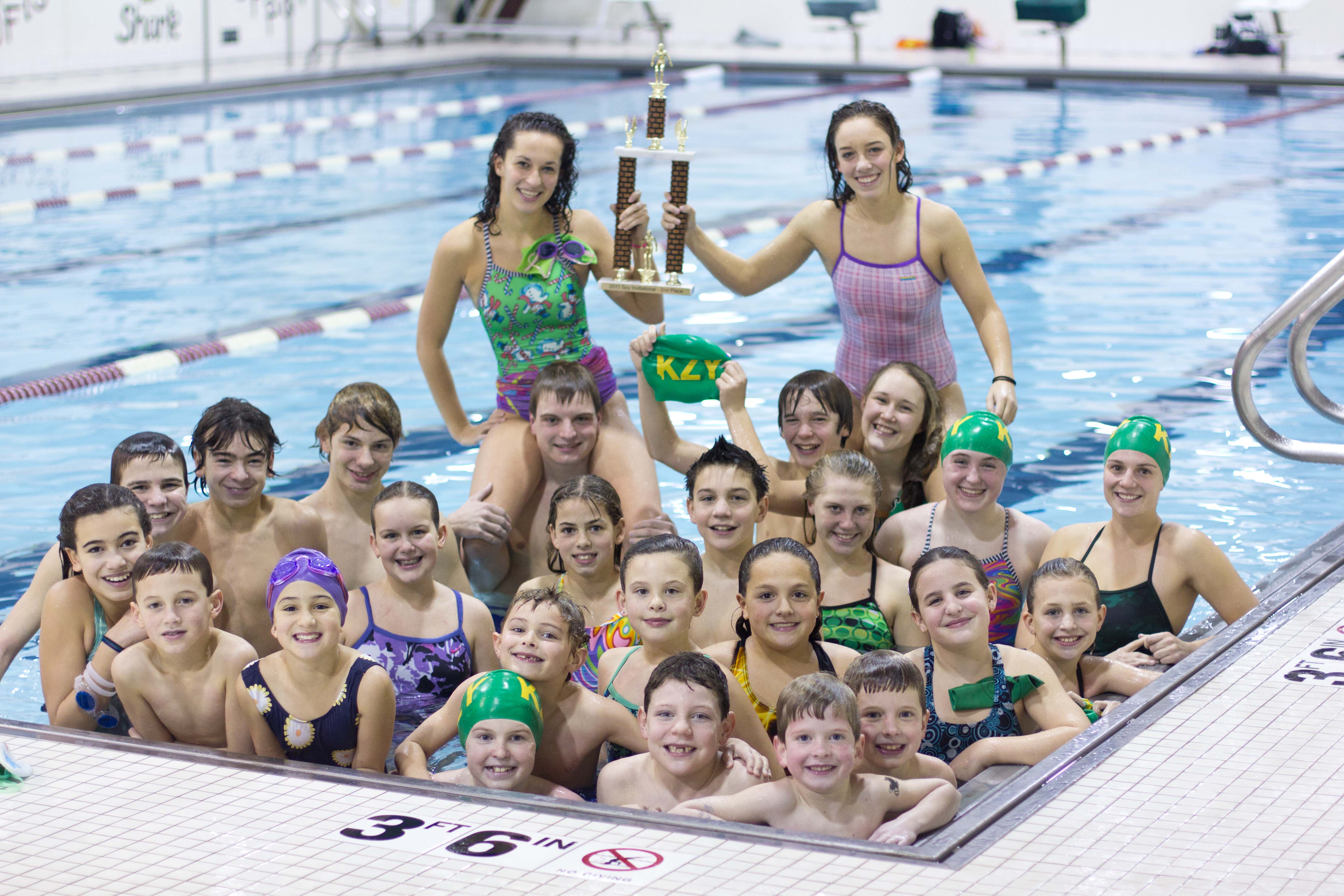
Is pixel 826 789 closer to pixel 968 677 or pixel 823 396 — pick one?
pixel 968 677

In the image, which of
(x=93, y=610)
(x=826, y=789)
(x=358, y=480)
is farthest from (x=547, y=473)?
(x=826, y=789)

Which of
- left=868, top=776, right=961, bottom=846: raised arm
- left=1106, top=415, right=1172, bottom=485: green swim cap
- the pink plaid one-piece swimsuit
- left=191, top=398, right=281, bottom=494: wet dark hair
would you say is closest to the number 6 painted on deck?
left=868, top=776, right=961, bottom=846: raised arm

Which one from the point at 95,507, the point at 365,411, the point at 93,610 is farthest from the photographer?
the point at 365,411

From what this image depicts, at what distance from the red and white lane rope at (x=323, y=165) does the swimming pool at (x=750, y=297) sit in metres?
0.15

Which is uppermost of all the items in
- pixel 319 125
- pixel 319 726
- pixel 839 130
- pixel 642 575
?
pixel 319 125

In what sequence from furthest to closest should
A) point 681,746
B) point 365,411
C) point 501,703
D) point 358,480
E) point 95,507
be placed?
point 358,480 < point 365,411 < point 95,507 < point 501,703 < point 681,746

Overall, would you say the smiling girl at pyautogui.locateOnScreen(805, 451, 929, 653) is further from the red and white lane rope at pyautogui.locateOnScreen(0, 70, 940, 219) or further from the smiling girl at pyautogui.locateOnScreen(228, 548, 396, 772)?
the red and white lane rope at pyautogui.locateOnScreen(0, 70, 940, 219)

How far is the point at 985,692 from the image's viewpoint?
129 inches

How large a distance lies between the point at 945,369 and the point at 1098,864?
2.53 meters

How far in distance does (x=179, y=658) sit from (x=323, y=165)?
10002 millimetres

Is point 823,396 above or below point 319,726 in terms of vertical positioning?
above

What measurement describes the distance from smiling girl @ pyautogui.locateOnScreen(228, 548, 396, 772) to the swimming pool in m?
1.28

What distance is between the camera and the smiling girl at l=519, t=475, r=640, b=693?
147 inches

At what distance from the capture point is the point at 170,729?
339 centimetres
